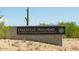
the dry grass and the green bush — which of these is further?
the dry grass

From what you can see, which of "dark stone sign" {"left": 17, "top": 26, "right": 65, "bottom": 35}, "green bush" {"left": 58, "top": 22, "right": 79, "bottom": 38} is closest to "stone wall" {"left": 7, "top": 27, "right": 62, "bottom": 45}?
"dark stone sign" {"left": 17, "top": 26, "right": 65, "bottom": 35}

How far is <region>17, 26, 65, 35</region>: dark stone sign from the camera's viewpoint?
124 inches

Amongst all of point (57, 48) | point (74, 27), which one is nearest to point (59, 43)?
point (57, 48)

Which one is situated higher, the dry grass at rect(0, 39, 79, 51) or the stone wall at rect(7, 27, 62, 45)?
the stone wall at rect(7, 27, 62, 45)

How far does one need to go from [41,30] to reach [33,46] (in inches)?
11.8

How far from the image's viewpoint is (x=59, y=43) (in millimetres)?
3354

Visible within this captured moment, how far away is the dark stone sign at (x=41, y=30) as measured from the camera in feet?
10.4

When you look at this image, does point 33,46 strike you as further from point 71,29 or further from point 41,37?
point 71,29

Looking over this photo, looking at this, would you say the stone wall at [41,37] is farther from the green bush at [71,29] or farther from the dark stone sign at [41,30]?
the green bush at [71,29]

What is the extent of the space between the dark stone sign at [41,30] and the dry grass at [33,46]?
6.3 inches

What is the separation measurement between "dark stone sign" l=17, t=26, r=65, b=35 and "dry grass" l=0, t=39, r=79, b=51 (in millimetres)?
160

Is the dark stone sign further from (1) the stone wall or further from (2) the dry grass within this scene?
(2) the dry grass
